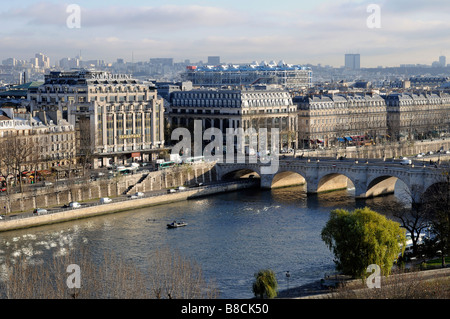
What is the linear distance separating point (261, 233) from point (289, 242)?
11.8 ft

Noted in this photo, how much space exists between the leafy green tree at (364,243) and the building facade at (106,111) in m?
37.6

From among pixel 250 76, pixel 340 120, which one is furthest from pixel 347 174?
pixel 250 76

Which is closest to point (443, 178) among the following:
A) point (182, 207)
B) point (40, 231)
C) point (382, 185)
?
point (382, 185)

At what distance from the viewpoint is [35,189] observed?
6028 cm

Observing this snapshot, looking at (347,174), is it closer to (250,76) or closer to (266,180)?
(266,180)

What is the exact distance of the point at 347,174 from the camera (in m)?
69.2

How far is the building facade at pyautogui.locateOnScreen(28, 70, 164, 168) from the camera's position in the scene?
250 ft

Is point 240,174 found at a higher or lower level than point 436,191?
lower

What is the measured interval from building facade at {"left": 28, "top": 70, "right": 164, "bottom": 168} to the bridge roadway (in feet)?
31.2

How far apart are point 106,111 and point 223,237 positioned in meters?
29.8

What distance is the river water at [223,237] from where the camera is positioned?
43.4 meters

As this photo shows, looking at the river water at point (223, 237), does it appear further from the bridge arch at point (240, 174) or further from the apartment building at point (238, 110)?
the apartment building at point (238, 110)

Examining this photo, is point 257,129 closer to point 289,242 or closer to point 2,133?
point 2,133
